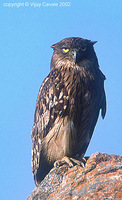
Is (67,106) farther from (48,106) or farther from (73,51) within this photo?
(73,51)

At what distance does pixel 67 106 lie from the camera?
4.90m

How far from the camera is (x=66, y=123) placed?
4.84 metres

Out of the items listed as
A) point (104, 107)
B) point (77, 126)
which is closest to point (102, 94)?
point (104, 107)

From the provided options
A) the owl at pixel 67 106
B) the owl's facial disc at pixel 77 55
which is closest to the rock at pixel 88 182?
the owl at pixel 67 106

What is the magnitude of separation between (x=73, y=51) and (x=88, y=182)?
2412mm

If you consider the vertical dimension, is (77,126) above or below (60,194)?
above

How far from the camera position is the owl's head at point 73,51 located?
510 centimetres

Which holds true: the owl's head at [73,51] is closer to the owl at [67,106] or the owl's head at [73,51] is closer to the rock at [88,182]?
the owl at [67,106]

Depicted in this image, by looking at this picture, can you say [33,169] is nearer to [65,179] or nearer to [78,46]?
[65,179]

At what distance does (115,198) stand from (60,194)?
0.91m

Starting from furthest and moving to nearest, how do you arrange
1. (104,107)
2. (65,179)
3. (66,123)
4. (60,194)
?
(104,107) < (66,123) < (65,179) < (60,194)

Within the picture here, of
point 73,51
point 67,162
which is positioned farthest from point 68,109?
point 73,51

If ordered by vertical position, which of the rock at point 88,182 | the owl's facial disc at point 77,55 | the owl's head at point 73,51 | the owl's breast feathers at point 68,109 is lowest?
the rock at point 88,182

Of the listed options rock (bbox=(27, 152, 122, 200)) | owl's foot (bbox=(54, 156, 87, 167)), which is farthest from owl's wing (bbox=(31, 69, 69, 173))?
rock (bbox=(27, 152, 122, 200))
